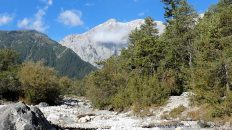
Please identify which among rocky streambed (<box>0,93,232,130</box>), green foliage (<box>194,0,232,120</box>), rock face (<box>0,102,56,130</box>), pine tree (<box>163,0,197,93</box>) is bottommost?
rocky streambed (<box>0,93,232,130</box>)

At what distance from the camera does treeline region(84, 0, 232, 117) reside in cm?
4366

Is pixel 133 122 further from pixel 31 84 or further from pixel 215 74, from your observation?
pixel 31 84

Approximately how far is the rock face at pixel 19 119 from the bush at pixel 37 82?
54305 millimetres

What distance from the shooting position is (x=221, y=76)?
1756 inches

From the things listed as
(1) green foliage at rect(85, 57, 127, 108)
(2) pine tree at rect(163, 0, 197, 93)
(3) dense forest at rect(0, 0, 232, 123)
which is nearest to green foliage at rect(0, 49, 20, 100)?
(3) dense forest at rect(0, 0, 232, 123)

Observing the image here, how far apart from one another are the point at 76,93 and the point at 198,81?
151176 millimetres

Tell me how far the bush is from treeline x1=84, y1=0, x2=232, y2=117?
35.0ft

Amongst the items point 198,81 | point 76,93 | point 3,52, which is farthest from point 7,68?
point 76,93

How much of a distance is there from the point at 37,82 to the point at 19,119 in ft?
181

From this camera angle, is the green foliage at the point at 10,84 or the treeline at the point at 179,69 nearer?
the treeline at the point at 179,69

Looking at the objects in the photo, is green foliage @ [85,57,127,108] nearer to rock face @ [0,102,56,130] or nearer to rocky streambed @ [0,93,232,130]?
rocky streambed @ [0,93,232,130]

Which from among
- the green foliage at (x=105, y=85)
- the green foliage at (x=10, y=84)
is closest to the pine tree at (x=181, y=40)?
the green foliage at (x=105, y=85)

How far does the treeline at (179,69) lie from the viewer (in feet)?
143

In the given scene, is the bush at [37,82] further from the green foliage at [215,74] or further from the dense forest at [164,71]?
the green foliage at [215,74]
